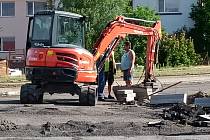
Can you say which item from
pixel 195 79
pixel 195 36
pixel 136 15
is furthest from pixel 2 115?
pixel 195 36

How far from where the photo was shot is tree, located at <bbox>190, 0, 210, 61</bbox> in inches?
1677

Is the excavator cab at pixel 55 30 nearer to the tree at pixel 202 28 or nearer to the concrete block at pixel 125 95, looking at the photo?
the concrete block at pixel 125 95

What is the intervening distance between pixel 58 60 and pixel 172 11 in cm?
2841

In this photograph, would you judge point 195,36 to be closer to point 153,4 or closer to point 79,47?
point 153,4

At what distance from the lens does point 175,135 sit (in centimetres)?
1183

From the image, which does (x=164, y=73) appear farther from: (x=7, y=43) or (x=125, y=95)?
(x=7, y=43)

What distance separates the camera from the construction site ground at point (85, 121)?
12.1 meters

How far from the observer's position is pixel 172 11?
45.0 m

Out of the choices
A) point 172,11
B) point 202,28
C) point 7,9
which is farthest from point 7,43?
point 202,28

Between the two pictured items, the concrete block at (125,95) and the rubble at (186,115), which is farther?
the concrete block at (125,95)

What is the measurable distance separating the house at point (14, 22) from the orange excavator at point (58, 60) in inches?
1204

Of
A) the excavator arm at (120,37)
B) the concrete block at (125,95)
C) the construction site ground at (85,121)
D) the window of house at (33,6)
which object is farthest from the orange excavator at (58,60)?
the window of house at (33,6)

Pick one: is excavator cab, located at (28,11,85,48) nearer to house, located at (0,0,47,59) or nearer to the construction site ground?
the construction site ground

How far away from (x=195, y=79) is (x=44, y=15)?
13.8m
